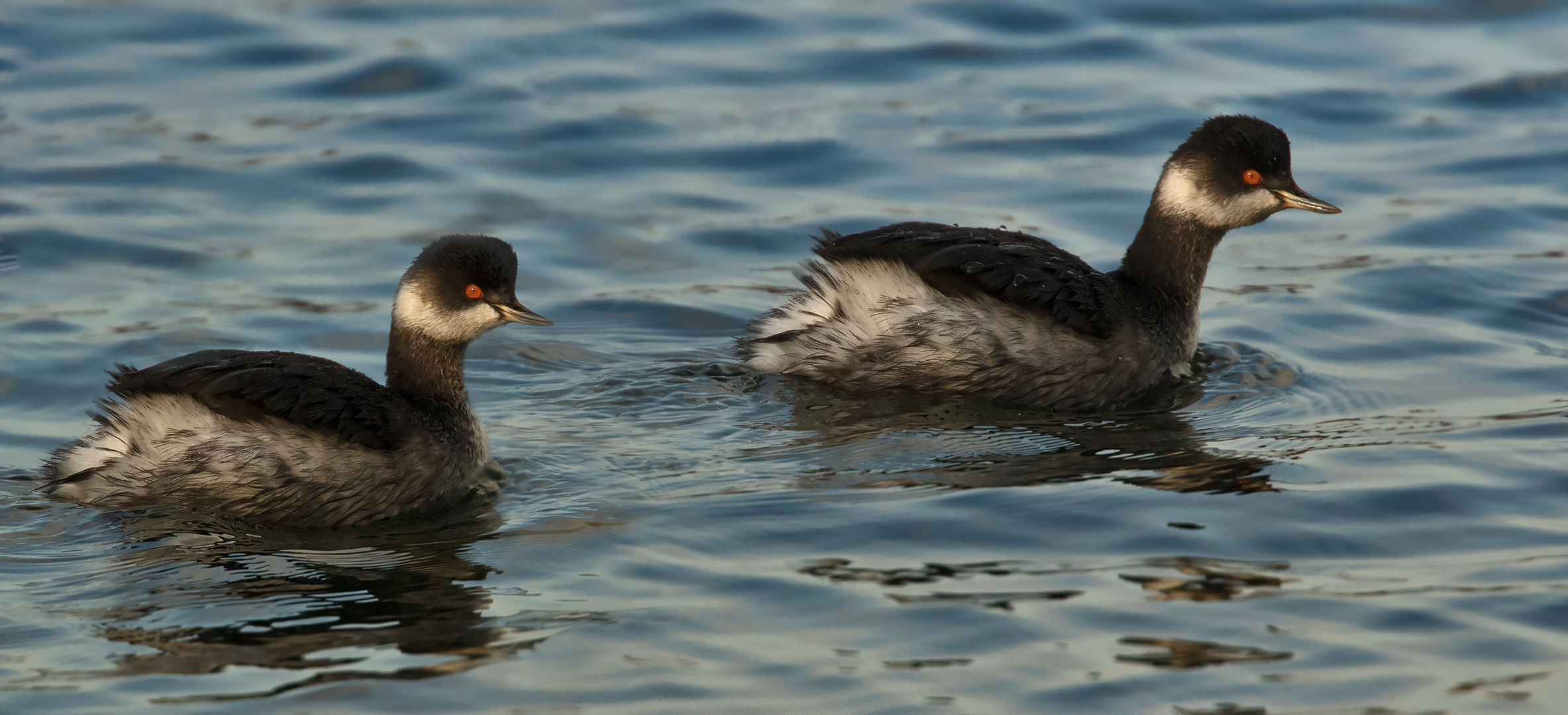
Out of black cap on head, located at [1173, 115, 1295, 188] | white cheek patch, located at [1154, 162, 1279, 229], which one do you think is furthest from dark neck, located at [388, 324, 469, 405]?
black cap on head, located at [1173, 115, 1295, 188]

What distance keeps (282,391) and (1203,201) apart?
4535 mm

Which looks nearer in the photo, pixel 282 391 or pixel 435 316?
pixel 282 391

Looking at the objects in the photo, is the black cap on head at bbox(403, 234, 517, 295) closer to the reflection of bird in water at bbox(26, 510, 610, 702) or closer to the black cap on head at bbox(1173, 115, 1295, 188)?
the reflection of bird in water at bbox(26, 510, 610, 702)

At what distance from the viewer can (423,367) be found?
7.45 meters

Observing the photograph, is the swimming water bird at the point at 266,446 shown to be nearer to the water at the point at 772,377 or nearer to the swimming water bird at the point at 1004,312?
the water at the point at 772,377

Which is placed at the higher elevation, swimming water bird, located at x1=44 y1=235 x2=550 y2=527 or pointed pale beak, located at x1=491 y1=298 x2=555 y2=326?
pointed pale beak, located at x1=491 y1=298 x2=555 y2=326

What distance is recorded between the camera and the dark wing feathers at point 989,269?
27.6ft

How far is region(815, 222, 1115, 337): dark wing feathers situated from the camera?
8414mm

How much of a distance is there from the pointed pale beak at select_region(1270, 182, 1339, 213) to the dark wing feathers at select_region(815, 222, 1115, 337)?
113 centimetres

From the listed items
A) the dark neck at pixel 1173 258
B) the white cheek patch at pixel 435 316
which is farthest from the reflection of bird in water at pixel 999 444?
the white cheek patch at pixel 435 316

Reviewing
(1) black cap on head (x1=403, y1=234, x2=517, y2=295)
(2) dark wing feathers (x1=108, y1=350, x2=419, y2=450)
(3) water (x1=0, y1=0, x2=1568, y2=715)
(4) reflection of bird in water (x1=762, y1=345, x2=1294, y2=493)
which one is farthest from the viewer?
(4) reflection of bird in water (x1=762, y1=345, x2=1294, y2=493)

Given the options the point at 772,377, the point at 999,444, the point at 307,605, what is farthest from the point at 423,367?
the point at 999,444

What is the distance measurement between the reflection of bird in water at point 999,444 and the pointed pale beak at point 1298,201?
0.89 m

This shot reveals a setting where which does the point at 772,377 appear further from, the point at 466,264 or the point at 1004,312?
the point at 466,264
